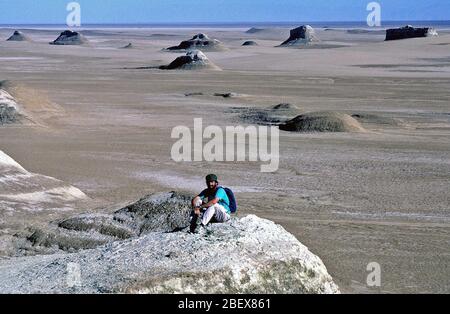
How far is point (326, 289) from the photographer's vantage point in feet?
28.5

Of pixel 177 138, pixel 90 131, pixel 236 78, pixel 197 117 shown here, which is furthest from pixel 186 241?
pixel 236 78

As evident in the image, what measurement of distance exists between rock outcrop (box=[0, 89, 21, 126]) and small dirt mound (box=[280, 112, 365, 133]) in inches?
306

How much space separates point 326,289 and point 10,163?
7766 millimetres

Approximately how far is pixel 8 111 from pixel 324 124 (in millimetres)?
9135

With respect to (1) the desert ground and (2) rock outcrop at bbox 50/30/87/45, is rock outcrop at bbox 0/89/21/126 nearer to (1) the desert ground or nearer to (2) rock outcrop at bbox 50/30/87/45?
(1) the desert ground

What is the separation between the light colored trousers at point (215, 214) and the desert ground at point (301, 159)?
183cm

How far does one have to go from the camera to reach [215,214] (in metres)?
8.84

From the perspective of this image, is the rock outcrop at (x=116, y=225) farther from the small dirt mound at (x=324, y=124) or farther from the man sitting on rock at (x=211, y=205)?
the small dirt mound at (x=324, y=124)

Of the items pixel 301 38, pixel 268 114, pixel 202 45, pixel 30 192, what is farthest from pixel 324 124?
pixel 301 38

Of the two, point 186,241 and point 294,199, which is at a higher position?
point 186,241

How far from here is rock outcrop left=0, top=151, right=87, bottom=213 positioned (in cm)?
1333

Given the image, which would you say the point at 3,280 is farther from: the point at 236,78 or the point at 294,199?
the point at 236,78

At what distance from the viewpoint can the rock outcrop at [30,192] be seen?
1333cm

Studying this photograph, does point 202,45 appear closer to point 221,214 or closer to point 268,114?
point 268,114
